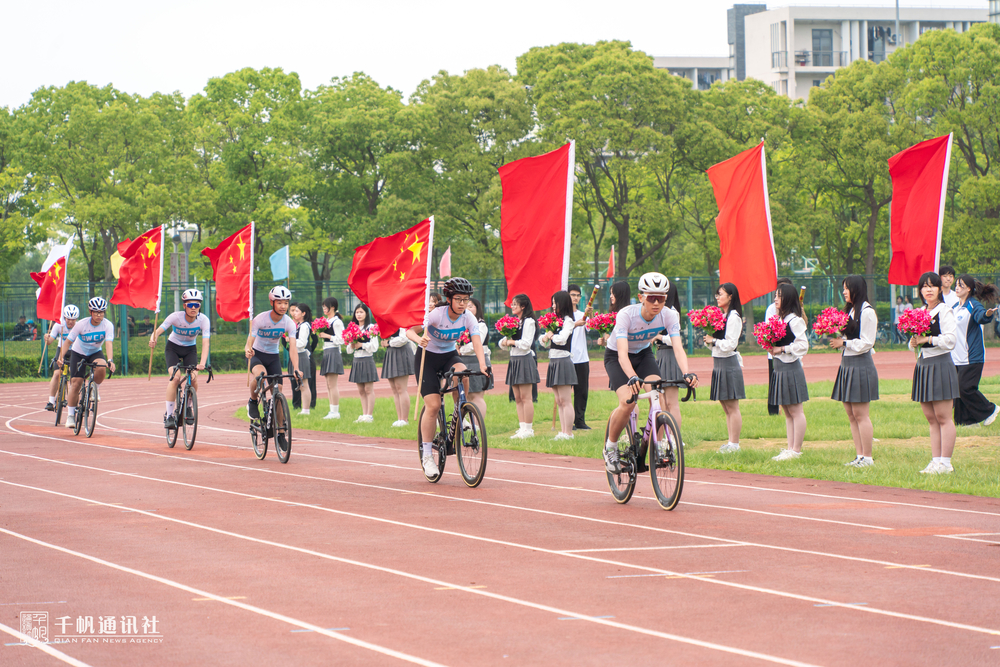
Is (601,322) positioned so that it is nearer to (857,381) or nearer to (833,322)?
(833,322)

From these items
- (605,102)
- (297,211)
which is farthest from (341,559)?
(297,211)

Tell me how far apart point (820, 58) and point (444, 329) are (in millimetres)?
84532

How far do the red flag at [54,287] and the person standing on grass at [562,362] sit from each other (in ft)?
43.4

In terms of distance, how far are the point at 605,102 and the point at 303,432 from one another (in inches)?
1165

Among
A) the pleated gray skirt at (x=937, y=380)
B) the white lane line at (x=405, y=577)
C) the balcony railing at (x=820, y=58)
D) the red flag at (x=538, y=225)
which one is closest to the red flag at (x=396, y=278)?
the red flag at (x=538, y=225)

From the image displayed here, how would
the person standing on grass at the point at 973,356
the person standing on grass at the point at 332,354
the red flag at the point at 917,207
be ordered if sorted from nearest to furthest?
1. the red flag at the point at 917,207
2. the person standing on grass at the point at 973,356
3. the person standing on grass at the point at 332,354

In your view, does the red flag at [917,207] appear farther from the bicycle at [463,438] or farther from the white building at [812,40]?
the white building at [812,40]

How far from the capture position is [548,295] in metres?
15.4

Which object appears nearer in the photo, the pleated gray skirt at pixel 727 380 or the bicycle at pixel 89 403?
the pleated gray skirt at pixel 727 380

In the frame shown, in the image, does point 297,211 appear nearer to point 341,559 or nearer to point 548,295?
point 548,295

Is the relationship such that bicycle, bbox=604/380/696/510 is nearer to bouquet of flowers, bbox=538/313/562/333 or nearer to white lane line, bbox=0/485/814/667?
white lane line, bbox=0/485/814/667

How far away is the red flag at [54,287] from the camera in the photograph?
24.8 meters

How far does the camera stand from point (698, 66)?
109688 millimetres

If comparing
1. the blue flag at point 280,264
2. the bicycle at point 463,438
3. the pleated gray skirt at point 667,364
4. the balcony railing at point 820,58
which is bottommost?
the bicycle at point 463,438
